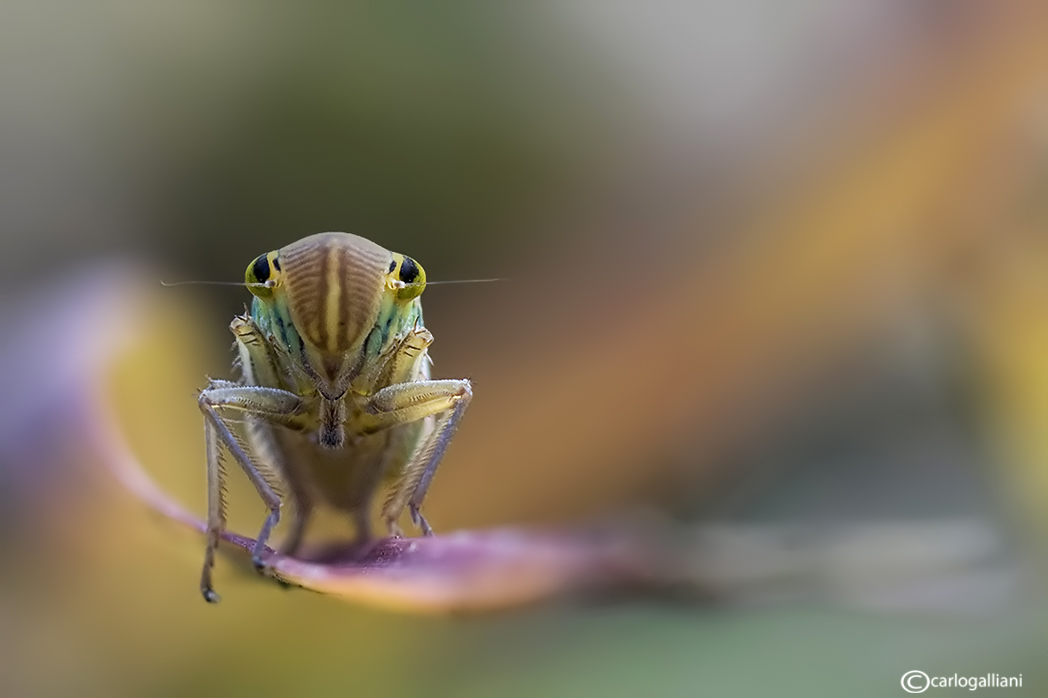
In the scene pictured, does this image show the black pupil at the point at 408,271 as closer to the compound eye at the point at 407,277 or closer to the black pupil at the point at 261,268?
the compound eye at the point at 407,277

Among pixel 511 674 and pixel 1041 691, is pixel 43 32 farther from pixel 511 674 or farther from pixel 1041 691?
pixel 1041 691

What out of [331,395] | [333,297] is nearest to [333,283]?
[333,297]

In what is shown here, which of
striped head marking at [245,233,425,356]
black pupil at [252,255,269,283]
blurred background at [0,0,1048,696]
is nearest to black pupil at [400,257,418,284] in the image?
striped head marking at [245,233,425,356]

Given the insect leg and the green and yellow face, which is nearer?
the green and yellow face

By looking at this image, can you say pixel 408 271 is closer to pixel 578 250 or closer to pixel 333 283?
pixel 333 283

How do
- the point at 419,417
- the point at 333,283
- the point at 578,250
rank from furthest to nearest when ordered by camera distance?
1. the point at 578,250
2. the point at 419,417
3. the point at 333,283

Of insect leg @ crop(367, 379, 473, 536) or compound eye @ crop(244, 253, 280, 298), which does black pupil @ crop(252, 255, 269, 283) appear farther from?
insect leg @ crop(367, 379, 473, 536)

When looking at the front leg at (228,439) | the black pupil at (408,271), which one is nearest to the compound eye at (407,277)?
the black pupil at (408,271)
